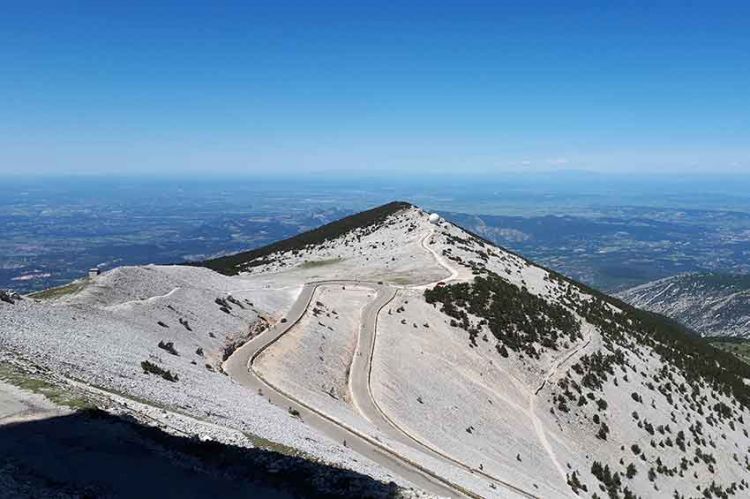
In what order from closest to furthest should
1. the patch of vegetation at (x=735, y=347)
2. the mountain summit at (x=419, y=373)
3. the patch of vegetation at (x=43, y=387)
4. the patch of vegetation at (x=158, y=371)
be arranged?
1. the patch of vegetation at (x=43, y=387)
2. the mountain summit at (x=419, y=373)
3. the patch of vegetation at (x=158, y=371)
4. the patch of vegetation at (x=735, y=347)

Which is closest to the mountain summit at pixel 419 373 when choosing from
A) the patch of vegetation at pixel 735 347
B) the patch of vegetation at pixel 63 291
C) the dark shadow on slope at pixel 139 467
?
the patch of vegetation at pixel 63 291

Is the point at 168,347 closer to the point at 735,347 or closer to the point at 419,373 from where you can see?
the point at 419,373

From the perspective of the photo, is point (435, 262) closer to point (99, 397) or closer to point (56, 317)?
point (56, 317)

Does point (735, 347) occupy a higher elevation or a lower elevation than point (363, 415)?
lower

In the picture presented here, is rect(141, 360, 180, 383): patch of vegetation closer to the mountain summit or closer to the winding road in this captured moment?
the mountain summit

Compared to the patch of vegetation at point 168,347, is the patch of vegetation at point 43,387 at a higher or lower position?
higher

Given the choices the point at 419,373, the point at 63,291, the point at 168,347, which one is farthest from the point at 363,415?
the point at 63,291

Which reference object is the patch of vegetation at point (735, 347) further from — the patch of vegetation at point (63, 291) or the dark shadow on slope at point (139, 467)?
the dark shadow on slope at point (139, 467)

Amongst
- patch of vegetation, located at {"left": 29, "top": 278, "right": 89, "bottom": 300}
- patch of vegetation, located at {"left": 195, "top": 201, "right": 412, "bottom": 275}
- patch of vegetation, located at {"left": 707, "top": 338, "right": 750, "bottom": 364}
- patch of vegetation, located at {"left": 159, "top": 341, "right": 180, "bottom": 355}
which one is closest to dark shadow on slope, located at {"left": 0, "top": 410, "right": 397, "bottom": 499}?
patch of vegetation, located at {"left": 159, "top": 341, "right": 180, "bottom": 355}
